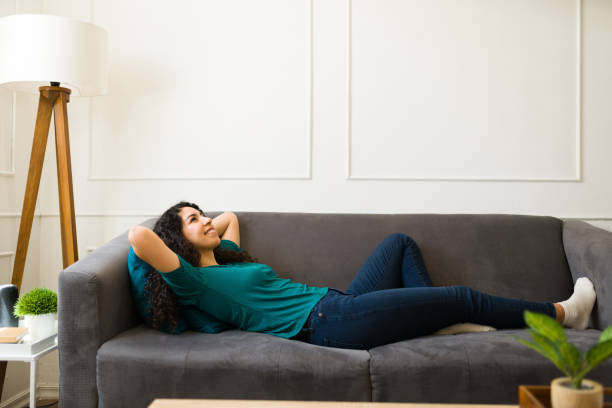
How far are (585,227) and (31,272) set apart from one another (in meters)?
2.85

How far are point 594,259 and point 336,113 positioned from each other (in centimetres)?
142

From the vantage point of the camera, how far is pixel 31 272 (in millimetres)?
2592

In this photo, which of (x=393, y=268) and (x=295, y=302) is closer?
(x=295, y=302)

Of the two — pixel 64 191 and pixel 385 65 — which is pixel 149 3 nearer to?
pixel 64 191

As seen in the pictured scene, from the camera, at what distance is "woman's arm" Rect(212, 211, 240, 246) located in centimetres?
219

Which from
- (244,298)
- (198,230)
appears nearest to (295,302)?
(244,298)

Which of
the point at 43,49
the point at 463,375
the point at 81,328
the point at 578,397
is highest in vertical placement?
the point at 43,49

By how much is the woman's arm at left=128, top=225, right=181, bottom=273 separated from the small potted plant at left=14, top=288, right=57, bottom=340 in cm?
47

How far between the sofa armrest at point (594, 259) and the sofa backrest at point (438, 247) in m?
0.06

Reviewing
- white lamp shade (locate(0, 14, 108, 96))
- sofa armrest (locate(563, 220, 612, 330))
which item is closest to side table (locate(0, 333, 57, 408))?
white lamp shade (locate(0, 14, 108, 96))

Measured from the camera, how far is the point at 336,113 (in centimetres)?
260

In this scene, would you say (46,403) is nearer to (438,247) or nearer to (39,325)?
(39,325)

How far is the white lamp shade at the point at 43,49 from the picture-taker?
2084 mm

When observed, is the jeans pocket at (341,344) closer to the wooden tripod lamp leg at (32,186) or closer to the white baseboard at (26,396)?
the wooden tripod lamp leg at (32,186)
